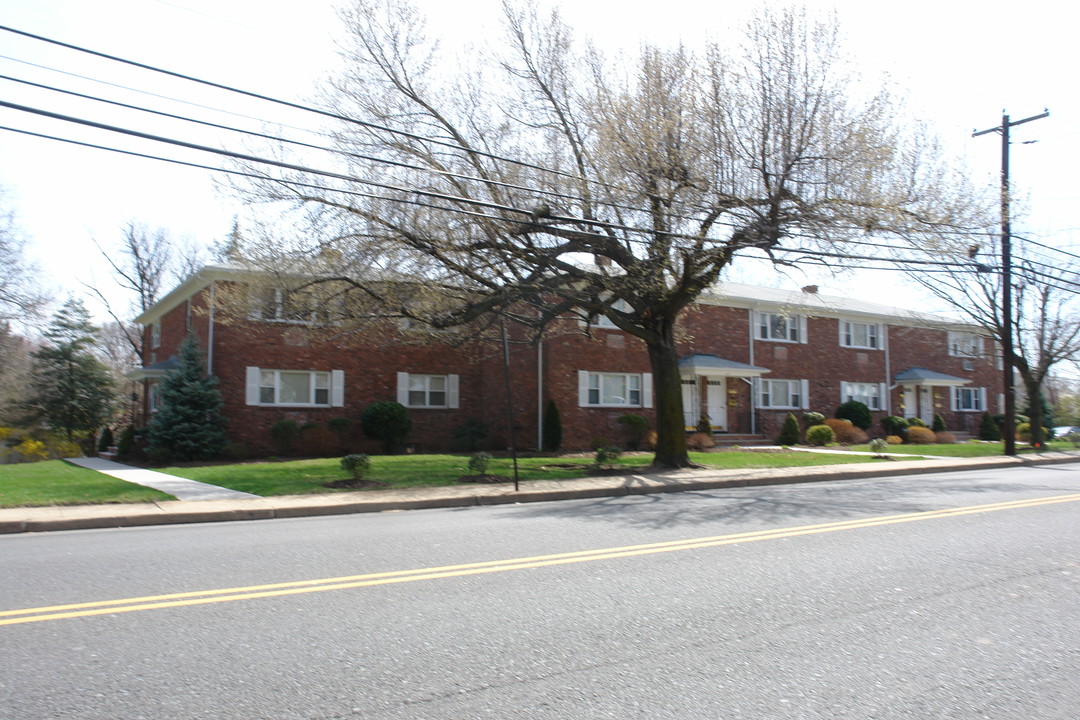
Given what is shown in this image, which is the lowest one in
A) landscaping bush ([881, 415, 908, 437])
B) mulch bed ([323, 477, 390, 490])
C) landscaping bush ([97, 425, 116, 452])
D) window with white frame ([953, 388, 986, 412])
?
mulch bed ([323, 477, 390, 490])

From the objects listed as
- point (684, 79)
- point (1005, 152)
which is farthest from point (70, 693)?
point (1005, 152)

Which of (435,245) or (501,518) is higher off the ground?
(435,245)

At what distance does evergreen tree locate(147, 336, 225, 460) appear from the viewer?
2175 centimetres

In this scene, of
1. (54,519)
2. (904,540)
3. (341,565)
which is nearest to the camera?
(341,565)

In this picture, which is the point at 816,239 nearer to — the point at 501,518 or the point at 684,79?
the point at 684,79

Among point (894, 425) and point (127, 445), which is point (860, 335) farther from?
point (127, 445)

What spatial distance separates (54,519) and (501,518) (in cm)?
594

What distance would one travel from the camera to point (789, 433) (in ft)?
95.7

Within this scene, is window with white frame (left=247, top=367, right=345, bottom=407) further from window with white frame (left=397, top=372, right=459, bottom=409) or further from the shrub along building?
window with white frame (left=397, top=372, right=459, bottom=409)

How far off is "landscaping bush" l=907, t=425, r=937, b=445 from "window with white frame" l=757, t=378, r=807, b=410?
4855mm

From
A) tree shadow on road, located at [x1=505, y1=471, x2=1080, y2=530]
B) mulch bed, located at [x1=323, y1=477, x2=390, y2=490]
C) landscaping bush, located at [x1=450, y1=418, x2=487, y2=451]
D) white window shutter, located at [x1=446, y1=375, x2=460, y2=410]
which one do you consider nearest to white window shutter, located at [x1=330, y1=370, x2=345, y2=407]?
white window shutter, located at [x1=446, y1=375, x2=460, y2=410]

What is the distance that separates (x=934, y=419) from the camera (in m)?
35.5

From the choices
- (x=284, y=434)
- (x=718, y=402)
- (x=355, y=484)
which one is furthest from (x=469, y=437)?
(x=355, y=484)

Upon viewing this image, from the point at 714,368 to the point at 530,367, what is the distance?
22.0ft
